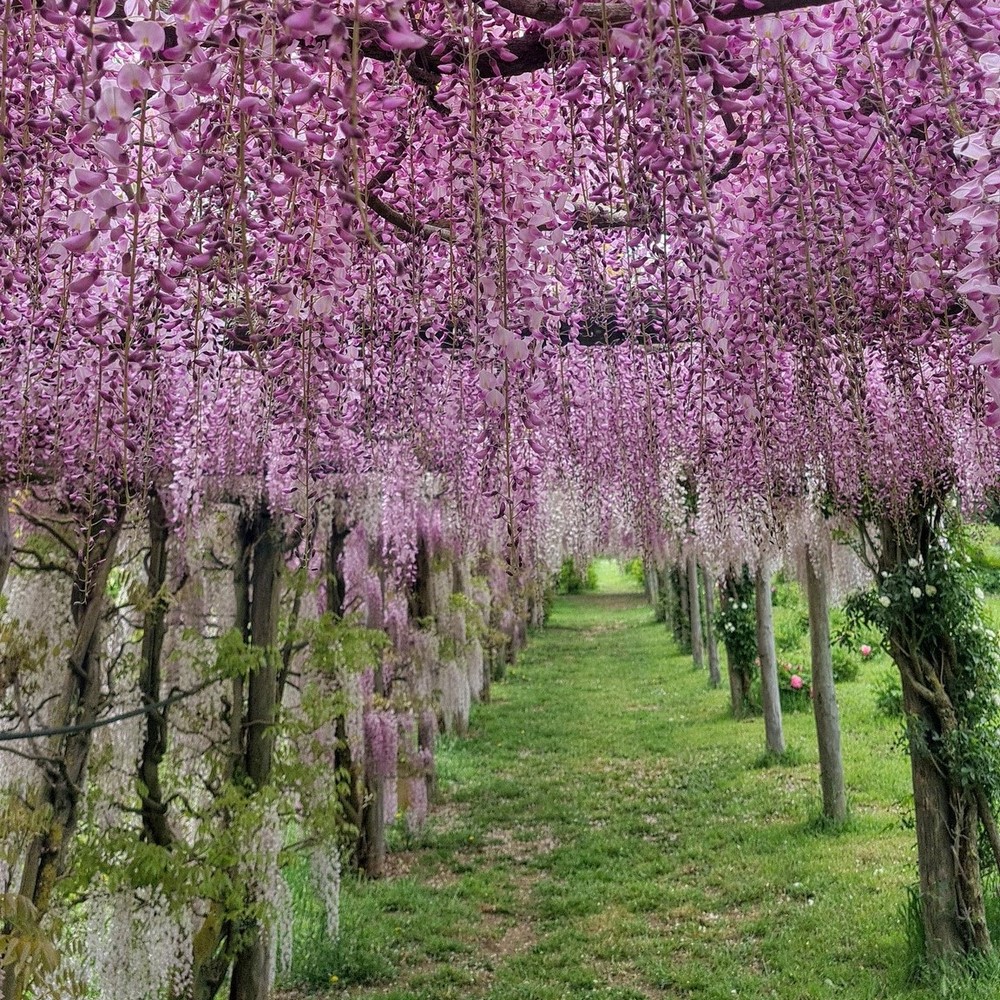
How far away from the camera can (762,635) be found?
8281 millimetres

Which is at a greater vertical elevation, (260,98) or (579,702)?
(260,98)

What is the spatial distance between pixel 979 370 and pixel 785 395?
1.35 m

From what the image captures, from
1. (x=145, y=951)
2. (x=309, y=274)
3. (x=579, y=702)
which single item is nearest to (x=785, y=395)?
(x=309, y=274)

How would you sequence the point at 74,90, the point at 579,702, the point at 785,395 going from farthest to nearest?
the point at 579,702 → the point at 785,395 → the point at 74,90

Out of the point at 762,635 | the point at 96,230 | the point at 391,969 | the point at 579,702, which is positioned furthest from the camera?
the point at 579,702

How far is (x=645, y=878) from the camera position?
605 centimetres

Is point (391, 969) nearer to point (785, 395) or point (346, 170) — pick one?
point (785, 395)

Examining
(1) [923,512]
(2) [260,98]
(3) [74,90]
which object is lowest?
(1) [923,512]

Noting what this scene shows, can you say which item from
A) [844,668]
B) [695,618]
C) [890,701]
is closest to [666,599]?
[695,618]

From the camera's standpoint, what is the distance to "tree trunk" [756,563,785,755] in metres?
8.21

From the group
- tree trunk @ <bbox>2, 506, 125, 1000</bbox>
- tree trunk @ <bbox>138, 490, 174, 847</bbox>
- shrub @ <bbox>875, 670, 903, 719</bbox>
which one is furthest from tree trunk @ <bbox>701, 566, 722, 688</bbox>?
tree trunk @ <bbox>2, 506, 125, 1000</bbox>

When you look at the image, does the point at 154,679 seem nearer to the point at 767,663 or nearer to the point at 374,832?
→ the point at 374,832

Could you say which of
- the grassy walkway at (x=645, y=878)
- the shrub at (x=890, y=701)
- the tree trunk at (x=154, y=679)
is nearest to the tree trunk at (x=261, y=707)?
the tree trunk at (x=154, y=679)

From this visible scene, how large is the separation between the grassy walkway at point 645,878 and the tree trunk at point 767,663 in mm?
400
